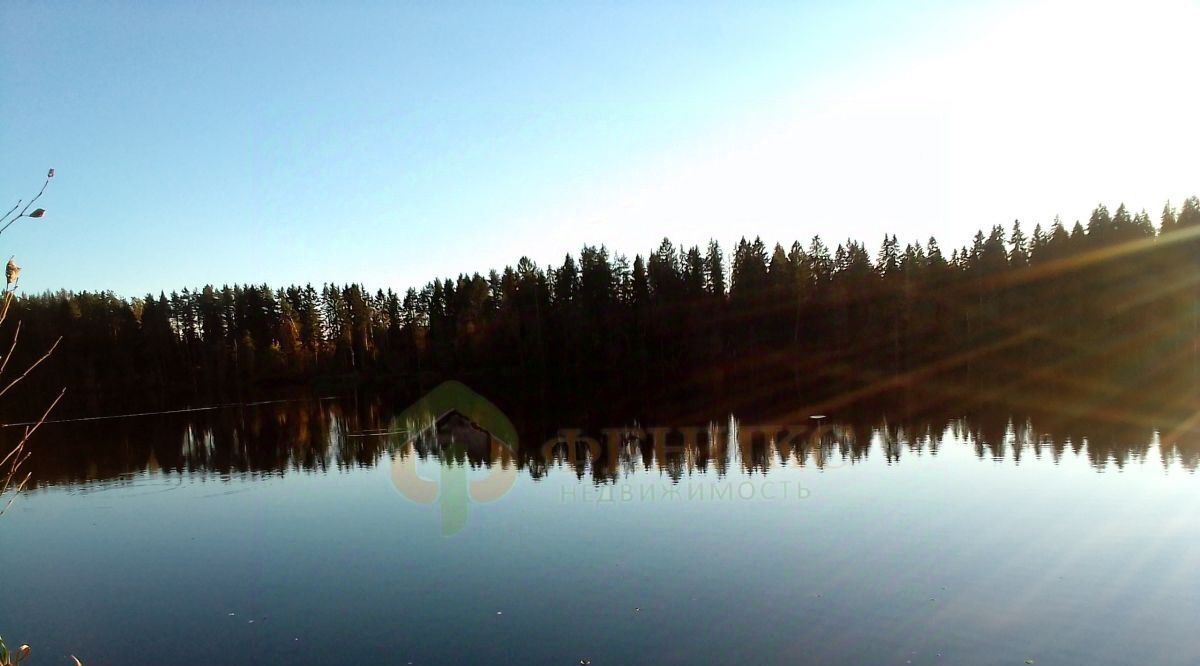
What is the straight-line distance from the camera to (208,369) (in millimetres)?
77812

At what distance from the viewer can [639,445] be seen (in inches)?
987

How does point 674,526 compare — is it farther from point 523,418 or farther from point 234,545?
point 523,418

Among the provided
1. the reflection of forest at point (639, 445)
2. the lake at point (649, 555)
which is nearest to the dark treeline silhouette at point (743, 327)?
the reflection of forest at point (639, 445)

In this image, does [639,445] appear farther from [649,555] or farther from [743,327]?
[743,327]

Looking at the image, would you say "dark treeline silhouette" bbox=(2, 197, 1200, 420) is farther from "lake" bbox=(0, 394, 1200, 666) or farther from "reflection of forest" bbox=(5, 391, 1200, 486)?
"lake" bbox=(0, 394, 1200, 666)

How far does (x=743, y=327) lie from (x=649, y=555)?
52.7 meters

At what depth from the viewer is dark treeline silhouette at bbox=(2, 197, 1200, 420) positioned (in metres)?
55.7

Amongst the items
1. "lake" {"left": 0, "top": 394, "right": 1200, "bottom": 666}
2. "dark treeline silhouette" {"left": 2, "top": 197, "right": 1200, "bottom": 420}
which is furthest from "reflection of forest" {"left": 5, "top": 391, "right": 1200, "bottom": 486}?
"dark treeline silhouette" {"left": 2, "top": 197, "right": 1200, "bottom": 420}

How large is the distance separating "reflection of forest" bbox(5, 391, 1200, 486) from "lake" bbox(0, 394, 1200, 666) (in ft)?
0.70

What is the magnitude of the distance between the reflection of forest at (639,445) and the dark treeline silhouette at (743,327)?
53.7 feet

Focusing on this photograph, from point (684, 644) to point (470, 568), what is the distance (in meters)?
4.74

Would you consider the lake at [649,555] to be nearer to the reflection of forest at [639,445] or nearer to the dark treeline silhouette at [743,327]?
the reflection of forest at [639,445]

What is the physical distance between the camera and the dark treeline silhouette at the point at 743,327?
55656mm

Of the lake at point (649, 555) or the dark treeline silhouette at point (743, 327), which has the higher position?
the dark treeline silhouette at point (743, 327)
